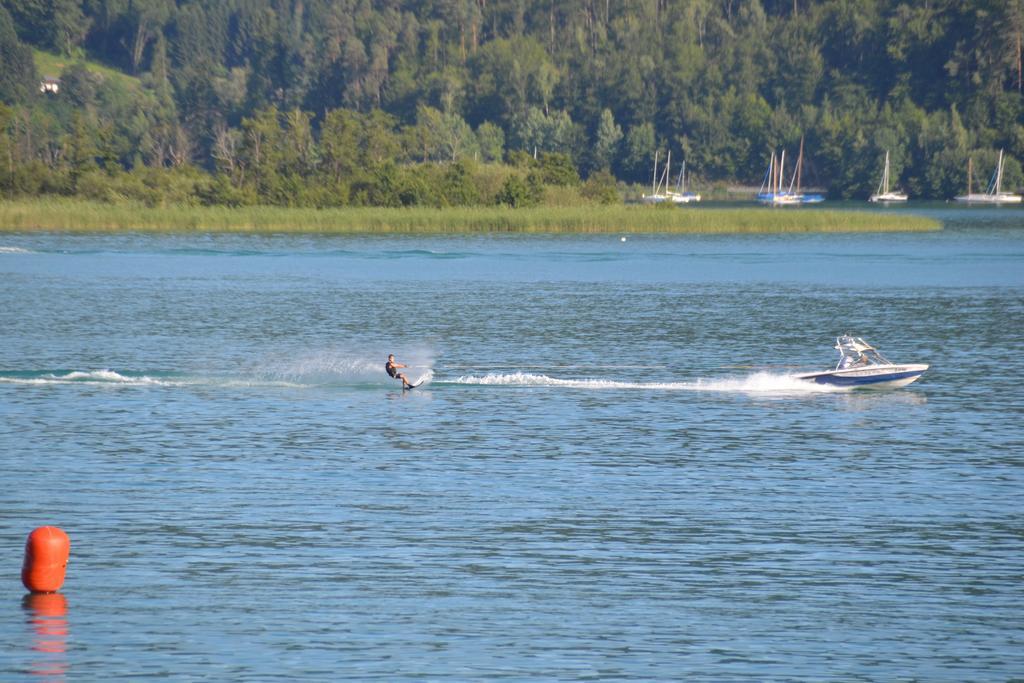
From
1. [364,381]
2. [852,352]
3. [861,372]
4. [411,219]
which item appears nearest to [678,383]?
[852,352]

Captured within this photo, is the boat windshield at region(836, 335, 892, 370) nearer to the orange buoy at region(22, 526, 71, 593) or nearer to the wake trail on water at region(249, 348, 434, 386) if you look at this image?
the wake trail on water at region(249, 348, 434, 386)

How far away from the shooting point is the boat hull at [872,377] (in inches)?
1810

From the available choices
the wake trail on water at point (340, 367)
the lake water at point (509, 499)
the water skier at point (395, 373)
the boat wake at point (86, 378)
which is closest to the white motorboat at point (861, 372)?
the lake water at point (509, 499)

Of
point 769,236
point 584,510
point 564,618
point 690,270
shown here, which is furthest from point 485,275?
point 564,618

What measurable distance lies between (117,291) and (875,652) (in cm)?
7008

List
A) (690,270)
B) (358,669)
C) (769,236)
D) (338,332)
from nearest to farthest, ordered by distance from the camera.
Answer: (358,669)
(338,332)
(690,270)
(769,236)

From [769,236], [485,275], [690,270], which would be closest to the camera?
[485,275]

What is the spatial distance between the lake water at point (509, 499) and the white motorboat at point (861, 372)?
0.82m

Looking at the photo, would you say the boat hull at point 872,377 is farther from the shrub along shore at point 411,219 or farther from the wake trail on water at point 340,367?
the shrub along shore at point 411,219

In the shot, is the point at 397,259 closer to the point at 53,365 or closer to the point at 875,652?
the point at 53,365

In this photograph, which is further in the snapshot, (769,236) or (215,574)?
(769,236)

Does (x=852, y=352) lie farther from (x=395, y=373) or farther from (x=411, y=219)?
(x=411, y=219)

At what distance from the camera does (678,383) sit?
49188 mm

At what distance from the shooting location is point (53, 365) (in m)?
53.1
